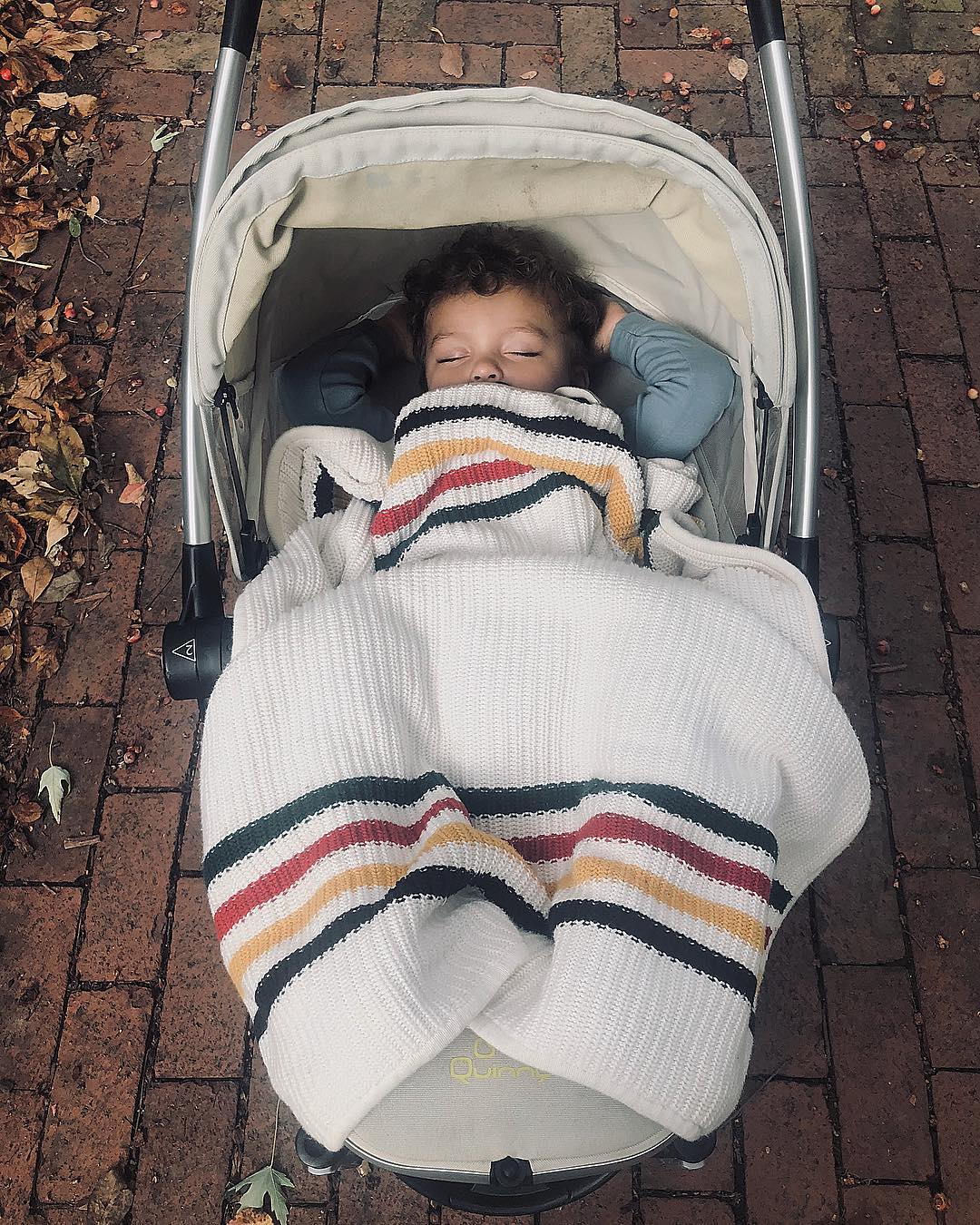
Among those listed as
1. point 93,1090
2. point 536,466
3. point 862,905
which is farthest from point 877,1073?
point 93,1090

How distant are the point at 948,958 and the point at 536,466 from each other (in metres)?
1.26

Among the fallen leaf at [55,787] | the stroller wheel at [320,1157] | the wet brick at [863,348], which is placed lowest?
the fallen leaf at [55,787]

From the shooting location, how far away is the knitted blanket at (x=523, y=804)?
107 cm

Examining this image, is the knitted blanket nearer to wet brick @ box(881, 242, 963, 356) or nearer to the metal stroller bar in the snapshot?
the metal stroller bar

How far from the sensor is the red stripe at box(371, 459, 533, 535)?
1562 millimetres

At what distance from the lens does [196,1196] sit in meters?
1.78

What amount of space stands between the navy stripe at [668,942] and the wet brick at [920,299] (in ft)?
6.46

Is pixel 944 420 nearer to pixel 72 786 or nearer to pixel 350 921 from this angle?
pixel 350 921

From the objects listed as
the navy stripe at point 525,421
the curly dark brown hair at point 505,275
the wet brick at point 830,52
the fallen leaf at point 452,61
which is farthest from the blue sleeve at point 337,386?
the wet brick at point 830,52

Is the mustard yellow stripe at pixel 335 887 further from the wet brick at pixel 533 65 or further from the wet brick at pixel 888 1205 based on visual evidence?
the wet brick at pixel 533 65

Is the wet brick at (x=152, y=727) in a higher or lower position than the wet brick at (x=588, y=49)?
lower

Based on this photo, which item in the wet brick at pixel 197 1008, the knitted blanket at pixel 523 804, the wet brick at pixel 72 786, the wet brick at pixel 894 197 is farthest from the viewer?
the wet brick at pixel 894 197

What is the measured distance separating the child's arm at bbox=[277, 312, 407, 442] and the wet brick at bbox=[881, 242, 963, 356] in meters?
1.48

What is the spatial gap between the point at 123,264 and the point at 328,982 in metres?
2.24
